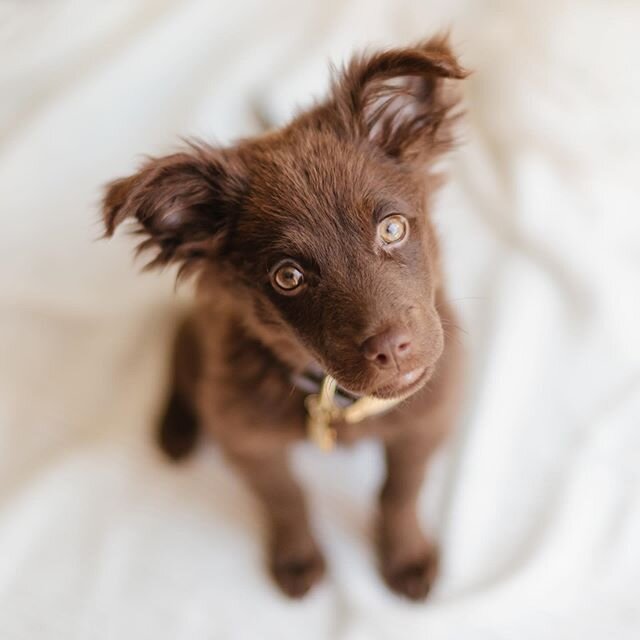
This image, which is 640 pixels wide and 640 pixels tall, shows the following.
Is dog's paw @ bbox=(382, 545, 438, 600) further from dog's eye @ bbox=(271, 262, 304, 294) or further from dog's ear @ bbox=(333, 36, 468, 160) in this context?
dog's ear @ bbox=(333, 36, 468, 160)

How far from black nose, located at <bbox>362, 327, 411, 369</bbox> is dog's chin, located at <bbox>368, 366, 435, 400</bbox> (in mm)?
58

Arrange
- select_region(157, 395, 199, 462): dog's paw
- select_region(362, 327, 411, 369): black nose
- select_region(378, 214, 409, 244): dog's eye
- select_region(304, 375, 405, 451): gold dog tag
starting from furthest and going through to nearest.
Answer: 1. select_region(157, 395, 199, 462): dog's paw
2. select_region(304, 375, 405, 451): gold dog tag
3. select_region(378, 214, 409, 244): dog's eye
4. select_region(362, 327, 411, 369): black nose

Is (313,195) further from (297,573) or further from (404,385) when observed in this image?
(297,573)

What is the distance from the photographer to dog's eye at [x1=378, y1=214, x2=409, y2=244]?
5.69 ft

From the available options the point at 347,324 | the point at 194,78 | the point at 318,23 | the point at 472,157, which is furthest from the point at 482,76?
the point at 347,324

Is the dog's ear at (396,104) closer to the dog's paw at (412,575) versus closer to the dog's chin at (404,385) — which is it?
the dog's chin at (404,385)

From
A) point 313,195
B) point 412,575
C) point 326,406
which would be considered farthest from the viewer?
point 412,575

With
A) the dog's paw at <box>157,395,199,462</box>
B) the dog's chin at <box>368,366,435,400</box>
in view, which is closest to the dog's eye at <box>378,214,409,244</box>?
the dog's chin at <box>368,366,435,400</box>

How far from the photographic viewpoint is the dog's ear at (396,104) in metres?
1.77

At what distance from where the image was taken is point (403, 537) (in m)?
2.38

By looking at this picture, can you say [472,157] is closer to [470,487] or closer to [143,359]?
[470,487]

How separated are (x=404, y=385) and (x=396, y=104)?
2.43 feet

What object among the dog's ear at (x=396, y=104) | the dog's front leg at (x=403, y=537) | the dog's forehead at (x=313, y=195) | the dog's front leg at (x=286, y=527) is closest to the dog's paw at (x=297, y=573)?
the dog's front leg at (x=286, y=527)

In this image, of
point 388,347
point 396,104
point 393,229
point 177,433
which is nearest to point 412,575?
point 177,433
